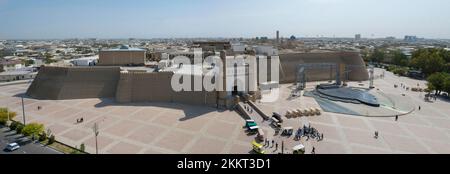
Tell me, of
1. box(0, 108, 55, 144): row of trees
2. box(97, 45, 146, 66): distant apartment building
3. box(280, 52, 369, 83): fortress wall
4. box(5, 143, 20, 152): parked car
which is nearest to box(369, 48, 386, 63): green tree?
box(280, 52, 369, 83): fortress wall

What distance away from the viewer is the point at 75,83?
33.5 meters

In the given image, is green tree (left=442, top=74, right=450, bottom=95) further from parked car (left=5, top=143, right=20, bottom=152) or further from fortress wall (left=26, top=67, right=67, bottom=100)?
fortress wall (left=26, top=67, right=67, bottom=100)

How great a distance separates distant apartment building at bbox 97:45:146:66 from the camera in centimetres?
4062

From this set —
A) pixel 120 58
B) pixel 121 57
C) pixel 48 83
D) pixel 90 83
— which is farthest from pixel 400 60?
pixel 48 83

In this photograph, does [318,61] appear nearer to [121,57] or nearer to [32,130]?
[121,57]

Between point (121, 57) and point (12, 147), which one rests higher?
point (121, 57)

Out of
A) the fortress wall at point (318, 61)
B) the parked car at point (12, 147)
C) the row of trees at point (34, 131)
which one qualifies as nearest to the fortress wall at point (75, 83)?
the row of trees at point (34, 131)

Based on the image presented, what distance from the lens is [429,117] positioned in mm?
26469

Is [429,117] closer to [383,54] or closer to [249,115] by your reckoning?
[249,115]

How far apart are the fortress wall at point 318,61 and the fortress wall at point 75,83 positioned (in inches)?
997

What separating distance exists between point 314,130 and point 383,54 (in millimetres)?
59540

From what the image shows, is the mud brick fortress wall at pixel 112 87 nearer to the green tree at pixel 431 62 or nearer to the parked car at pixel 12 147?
the parked car at pixel 12 147

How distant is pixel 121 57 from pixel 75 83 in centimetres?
899
